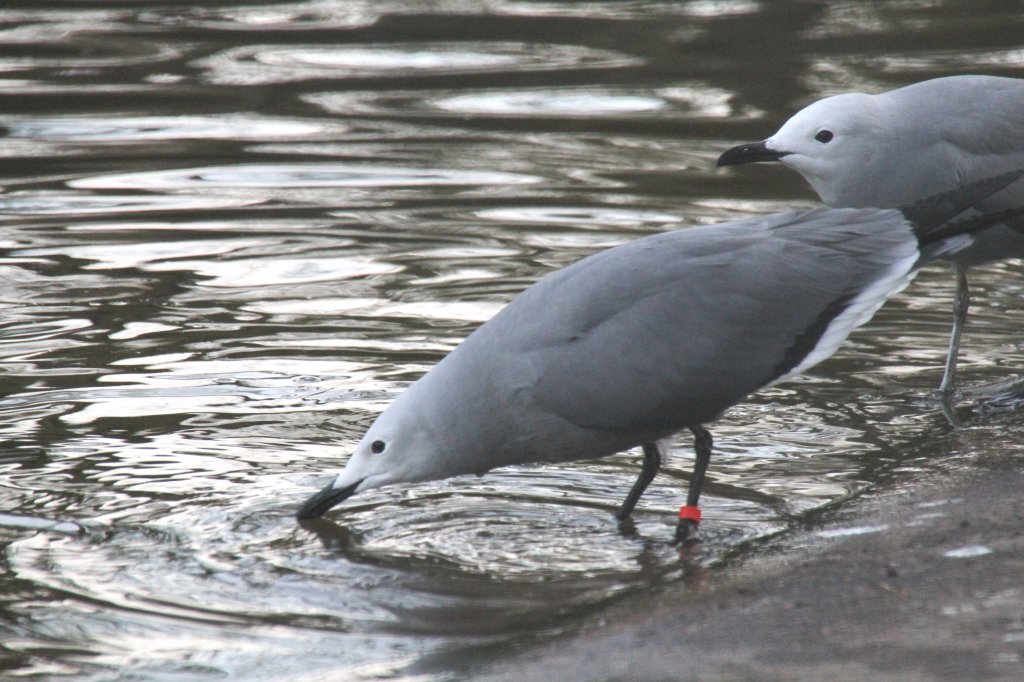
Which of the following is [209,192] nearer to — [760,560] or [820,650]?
[760,560]

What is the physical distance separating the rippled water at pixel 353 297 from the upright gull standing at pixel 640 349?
10.9 inches

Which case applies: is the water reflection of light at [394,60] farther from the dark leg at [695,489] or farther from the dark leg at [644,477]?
the dark leg at [695,489]

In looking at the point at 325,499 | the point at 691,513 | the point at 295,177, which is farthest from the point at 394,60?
the point at 691,513

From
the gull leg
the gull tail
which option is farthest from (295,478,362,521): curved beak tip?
the gull leg

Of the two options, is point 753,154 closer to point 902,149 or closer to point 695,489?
point 902,149

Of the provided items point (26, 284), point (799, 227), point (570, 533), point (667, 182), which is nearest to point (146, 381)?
point (26, 284)

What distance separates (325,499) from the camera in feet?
16.6

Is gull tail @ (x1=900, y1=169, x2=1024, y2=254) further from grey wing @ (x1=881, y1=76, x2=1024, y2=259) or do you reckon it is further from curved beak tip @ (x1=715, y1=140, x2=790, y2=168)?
curved beak tip @ (x1=715, y1=140, x2=790, y2=168)

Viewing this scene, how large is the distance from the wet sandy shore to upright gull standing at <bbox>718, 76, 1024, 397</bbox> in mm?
1826

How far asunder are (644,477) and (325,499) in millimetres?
1216

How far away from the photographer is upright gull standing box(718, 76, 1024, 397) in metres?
6.31

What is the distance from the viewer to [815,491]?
548 cm

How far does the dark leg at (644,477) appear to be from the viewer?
210 inches

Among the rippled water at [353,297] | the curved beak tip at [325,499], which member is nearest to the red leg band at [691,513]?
the rippled water at [353,297]
